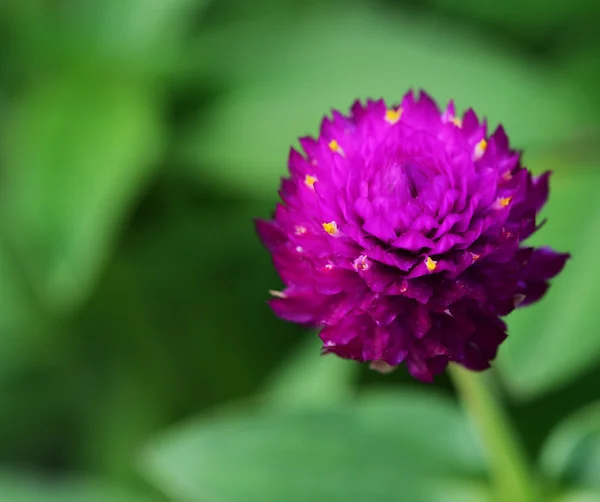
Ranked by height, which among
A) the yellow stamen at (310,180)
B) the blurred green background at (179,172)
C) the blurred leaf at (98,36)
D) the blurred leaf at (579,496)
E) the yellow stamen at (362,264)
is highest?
the blurred leaf at (98,36)

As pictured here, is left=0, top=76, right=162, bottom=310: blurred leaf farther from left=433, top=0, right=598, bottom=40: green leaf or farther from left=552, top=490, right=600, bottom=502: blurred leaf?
left=552, top=490, right=600, bottom=502: blurred leaf

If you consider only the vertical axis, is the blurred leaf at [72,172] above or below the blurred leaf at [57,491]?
above

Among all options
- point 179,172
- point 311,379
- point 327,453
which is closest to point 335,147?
point 327,453

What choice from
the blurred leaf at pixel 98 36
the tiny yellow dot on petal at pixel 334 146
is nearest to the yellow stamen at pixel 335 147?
the tiny yellow dot on petal at pixel 334 146

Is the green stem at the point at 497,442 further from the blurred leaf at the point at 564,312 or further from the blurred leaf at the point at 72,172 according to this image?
the blurred leaf at the point at 72,172

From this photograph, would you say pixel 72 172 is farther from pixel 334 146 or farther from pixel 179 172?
pixel 334 146

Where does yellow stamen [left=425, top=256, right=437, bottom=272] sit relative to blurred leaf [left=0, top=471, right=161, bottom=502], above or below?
below

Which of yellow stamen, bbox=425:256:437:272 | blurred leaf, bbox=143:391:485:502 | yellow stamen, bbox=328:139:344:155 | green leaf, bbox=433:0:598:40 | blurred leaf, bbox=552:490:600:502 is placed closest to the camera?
yellow stamen, bbox=425:256:437:272

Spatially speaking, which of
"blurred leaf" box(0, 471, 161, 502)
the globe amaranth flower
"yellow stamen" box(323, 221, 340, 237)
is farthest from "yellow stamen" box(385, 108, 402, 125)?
"blurred leaf" box(0, 471, 161, 502)
